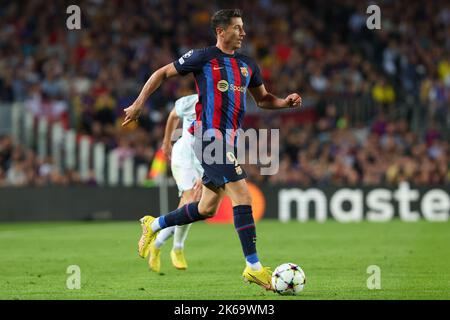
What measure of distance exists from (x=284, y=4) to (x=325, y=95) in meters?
4.08

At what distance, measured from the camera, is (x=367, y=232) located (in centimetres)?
1828

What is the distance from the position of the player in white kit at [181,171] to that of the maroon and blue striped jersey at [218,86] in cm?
174

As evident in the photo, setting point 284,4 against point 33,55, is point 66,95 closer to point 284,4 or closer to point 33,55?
point 33,55

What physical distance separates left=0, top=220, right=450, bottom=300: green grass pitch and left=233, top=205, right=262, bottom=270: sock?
34 centimetres

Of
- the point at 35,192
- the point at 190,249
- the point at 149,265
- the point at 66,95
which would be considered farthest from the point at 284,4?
the point at 149,265

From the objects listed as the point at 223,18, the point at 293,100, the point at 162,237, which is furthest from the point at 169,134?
the point at 223,18

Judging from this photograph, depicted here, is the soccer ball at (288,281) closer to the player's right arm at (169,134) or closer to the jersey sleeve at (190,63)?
the jersey sleeve at (190,63)

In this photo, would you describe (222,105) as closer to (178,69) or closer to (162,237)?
(178,69)

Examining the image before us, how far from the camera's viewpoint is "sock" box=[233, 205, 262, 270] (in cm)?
952

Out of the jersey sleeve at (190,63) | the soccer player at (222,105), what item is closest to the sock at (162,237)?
the soccer player at (222,105)

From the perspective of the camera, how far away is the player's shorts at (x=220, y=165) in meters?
9.61

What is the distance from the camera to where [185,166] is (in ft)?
40.5

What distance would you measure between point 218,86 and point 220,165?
0.76 m

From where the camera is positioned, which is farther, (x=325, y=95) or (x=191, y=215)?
(x=325, y=95)
